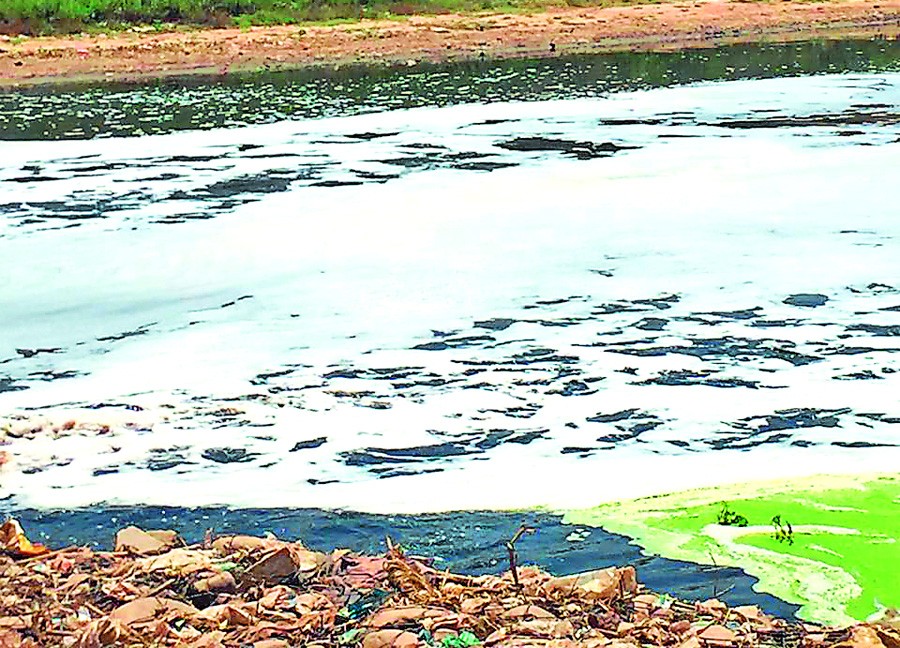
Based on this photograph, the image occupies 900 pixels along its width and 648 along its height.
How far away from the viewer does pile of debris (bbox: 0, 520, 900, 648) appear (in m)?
4.55

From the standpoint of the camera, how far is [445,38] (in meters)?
34.4

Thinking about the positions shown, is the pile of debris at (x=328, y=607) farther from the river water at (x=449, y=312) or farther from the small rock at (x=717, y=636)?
the river water at (x=449, y=312)

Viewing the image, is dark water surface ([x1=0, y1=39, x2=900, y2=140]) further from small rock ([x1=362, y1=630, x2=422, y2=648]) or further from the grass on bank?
small rock ([x1=362, y1=630, x2=422, y2=648])

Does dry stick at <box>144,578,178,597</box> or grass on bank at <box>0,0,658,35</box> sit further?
grass on bank at <box>0,0,658,35</box>

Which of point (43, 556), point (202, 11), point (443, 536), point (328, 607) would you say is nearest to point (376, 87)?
point (202, 11)

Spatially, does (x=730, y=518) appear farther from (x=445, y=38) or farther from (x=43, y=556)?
(x=445, y=38)

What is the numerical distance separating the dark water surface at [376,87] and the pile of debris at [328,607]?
1561 centimetres

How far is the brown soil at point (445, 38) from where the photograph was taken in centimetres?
3145

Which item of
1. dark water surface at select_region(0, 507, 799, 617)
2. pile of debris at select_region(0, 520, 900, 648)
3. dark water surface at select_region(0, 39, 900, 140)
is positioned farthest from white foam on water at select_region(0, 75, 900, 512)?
dark water surface at select_region(0, 39, 900, 140)

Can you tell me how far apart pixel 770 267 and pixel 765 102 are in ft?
36.4

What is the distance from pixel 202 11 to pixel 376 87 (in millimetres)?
11424

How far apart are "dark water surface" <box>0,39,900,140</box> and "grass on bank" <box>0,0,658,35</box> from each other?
625cm

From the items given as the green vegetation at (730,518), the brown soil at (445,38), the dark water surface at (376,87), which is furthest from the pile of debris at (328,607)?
the brown soil at (445,38)

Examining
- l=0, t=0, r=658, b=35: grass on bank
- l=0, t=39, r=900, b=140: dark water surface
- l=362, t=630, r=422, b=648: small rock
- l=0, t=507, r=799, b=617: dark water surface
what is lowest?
l=0, t=39, r=900, b=140: dark water surface
